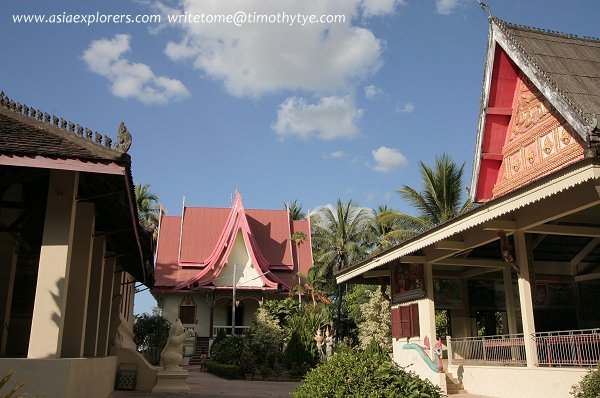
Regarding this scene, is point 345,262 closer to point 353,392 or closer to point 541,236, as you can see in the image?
point 541,236

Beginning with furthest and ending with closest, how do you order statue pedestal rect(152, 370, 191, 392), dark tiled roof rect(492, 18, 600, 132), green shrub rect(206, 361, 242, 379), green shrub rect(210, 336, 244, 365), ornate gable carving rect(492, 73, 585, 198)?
green shrub rect(210, 336, 244, 365), green shrub rect(206, 361, 242, 379), statue pedestal rect(152, 370, 191, 392), ornate gable carving rect(492, 73, 585, 198), dark tiled roof rect(492, 18, 600, 132)

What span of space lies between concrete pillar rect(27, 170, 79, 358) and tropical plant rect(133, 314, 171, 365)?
19.1 m

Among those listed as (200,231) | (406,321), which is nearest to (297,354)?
Result: (406,321)

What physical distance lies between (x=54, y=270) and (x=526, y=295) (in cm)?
850

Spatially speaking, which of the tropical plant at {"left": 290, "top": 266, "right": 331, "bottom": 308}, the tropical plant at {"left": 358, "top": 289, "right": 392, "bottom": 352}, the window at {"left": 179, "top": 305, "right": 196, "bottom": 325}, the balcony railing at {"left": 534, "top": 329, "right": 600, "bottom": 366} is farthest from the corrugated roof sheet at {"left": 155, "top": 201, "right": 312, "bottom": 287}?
the balcony railing at {"left": 534, "top": 329, "right": 600, "bottom": 366}

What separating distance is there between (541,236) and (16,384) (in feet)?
37.4

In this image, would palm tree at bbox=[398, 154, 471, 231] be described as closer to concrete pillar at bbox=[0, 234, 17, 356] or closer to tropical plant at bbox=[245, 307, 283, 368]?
tropical plant at bbox=[245, 307, 283, 368]

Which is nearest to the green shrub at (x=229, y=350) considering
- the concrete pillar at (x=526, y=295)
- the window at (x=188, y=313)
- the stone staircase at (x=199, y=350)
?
the stone staircase at (x=199, y=350)

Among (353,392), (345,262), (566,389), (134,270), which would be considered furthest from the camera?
(345,262)

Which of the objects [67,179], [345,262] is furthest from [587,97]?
[345,262]

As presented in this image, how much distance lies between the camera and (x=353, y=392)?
17.5 feet

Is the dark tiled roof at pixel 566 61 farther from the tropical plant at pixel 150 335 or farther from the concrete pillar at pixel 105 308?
the tropical plant at pixel 150 335

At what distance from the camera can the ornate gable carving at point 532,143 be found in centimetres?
1127

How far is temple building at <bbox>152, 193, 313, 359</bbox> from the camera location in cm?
3167
